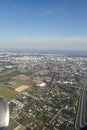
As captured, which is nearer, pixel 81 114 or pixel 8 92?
pixel 81 114

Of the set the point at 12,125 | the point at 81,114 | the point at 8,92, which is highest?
the point at 8,92

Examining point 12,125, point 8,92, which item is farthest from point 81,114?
point 8,92

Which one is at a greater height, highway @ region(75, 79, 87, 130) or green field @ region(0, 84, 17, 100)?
green field @ region(0, 84, 17, 100)

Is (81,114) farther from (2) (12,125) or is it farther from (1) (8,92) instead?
(1) (8,92)

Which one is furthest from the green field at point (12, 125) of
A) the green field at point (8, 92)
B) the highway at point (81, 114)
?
the green field at point (8, 92)

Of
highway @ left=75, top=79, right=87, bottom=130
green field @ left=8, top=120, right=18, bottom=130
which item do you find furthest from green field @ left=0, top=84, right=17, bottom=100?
highway @ left=75, top=79, right=87, bottom=130

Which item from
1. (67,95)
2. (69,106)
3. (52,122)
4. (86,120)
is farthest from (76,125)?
(67,95)

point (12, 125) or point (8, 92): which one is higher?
point (8, 92)

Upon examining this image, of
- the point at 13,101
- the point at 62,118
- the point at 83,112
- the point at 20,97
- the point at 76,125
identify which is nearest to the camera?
the point at 76,125

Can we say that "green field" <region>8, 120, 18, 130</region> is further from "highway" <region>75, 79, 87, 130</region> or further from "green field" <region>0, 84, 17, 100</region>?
"green field" <region>0, 84, 17, 100</region>

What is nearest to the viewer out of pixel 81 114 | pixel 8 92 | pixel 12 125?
pixel 12 125

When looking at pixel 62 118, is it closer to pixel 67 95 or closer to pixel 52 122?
pixel 52 122
